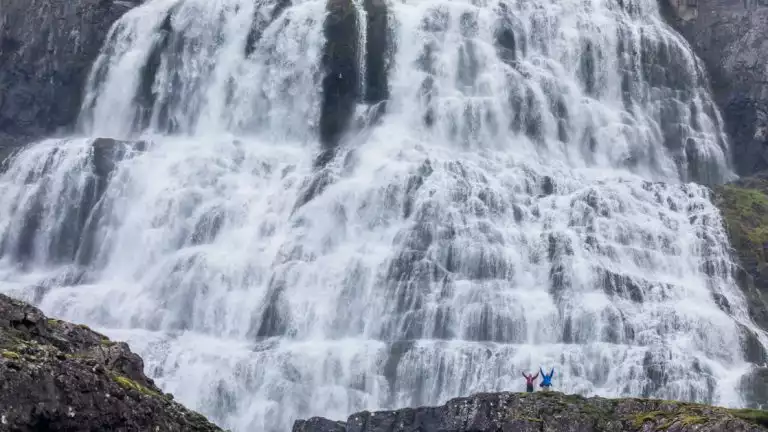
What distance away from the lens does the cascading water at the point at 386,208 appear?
4456 cm

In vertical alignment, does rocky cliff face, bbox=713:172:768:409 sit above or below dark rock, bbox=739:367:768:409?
above

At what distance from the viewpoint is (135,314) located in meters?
49.3

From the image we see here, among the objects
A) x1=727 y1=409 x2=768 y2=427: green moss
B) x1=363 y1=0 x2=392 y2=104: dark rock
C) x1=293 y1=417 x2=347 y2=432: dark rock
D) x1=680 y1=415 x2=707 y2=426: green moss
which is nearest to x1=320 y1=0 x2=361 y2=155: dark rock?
x1=363 y1=0 x2=392 y2=104: dark rock

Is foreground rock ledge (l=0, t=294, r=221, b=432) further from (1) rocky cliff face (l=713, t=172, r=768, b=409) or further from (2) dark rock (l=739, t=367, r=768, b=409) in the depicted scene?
(1) rocky cliff face (l=713, t=172, r=768, b=409)

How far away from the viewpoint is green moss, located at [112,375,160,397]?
2646cm

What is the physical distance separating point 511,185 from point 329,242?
31.8 ft

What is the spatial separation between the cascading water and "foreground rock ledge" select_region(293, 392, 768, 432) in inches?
233

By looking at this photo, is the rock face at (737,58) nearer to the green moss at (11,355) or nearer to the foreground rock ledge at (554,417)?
the foreground rock ledge at (554,417)

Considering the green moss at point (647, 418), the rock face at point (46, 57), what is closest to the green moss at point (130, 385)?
the green moss at point (647, 418)

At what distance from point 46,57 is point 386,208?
27240 mm

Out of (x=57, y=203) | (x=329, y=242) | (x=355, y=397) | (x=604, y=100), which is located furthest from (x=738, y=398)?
(x=57, y=203)

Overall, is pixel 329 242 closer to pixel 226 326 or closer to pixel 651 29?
pixel 226 326

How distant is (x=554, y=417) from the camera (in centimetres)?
3328

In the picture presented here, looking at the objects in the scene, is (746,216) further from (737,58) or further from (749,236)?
(737,58)
